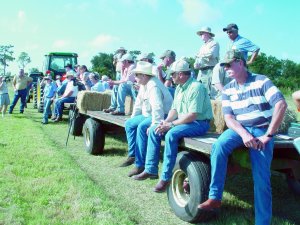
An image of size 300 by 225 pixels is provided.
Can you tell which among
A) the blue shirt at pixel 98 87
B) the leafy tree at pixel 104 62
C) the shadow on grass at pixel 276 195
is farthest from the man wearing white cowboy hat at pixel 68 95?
the leafy tree at pixel 104 62

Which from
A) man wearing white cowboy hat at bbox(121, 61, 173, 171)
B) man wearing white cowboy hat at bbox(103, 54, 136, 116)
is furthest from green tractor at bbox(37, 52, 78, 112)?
man wearing white cowboy hat at bbox(121, 61, 173, 171)

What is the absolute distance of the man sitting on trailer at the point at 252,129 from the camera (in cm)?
391

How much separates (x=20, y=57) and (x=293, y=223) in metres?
132

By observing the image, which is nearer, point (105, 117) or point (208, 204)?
point (208, 204)

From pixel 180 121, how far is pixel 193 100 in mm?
305

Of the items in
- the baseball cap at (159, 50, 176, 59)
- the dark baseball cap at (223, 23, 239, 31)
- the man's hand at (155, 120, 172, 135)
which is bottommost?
the man's hand at (155, 120, 172, 135)

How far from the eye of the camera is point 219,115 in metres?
5.82

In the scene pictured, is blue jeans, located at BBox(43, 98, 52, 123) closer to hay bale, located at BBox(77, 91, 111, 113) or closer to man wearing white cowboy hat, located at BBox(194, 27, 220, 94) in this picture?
hay bale, located at BBox(77, 91, 111, 113)

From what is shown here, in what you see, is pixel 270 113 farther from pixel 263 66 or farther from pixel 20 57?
pixel 20 57

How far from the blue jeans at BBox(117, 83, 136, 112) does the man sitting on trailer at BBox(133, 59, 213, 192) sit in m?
2.80

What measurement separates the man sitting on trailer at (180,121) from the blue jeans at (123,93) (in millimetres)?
2800

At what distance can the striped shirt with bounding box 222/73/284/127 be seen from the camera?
400 centimetres

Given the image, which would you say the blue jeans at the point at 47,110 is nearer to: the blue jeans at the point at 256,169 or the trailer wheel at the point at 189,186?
the trailer wheel at the point at 189,186

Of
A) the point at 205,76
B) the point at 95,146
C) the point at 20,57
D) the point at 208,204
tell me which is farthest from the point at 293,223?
the point at 20,57
